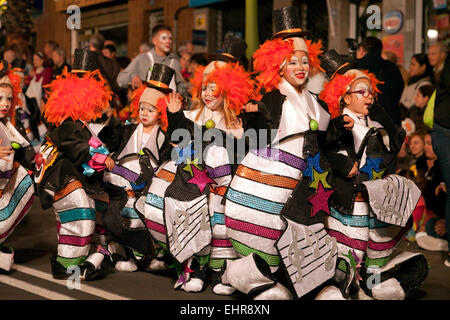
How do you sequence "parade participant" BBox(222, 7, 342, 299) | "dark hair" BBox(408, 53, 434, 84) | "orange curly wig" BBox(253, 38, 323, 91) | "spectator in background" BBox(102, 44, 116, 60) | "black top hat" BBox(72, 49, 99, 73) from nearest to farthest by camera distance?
"parade participant" BBox(222, 7, 342, 299), "orange curly wig" BBox(253, 38, 323, 91), "black top hat" BBox(72, 49, 99, 73), "dark hair" BBox(408, 53, 434, 84), "spectator in background" BBox(102, 44, 116, 60)

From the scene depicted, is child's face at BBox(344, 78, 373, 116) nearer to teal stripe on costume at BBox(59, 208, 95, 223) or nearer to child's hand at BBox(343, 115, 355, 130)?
child's hand at BBox(343, 115, 355, 130)

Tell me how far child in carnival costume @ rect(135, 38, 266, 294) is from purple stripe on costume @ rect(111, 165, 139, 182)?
1.68ft

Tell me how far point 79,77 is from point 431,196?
11.8 ft

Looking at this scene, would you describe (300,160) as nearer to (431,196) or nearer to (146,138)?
(146,138)

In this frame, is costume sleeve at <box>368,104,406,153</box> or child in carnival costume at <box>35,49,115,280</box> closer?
costume sleeve at <box>368,104,406,153</box>

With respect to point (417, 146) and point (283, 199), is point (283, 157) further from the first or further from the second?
point (417, 146)

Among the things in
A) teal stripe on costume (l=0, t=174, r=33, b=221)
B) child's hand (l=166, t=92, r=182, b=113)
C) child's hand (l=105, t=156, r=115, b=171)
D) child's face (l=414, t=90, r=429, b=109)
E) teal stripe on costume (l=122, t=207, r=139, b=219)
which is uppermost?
child's face (l=414, t=90, r=429, b=109)

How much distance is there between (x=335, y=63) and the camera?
502 centimetres

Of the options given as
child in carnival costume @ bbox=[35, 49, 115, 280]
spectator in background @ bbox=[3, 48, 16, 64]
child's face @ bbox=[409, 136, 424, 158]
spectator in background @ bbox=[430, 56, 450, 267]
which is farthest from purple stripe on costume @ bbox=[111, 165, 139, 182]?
spectator in background @ bbox=[3, 48, 16, 64]

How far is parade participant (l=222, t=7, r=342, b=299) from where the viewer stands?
4141 millimetres

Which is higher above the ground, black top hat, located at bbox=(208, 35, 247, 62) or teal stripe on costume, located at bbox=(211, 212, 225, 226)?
black top hat, located at bbox=(208, 35, 247, 62)

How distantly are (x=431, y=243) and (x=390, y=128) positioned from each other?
6.64 ft

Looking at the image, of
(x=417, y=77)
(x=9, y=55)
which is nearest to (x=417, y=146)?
(x=417, y=77)
